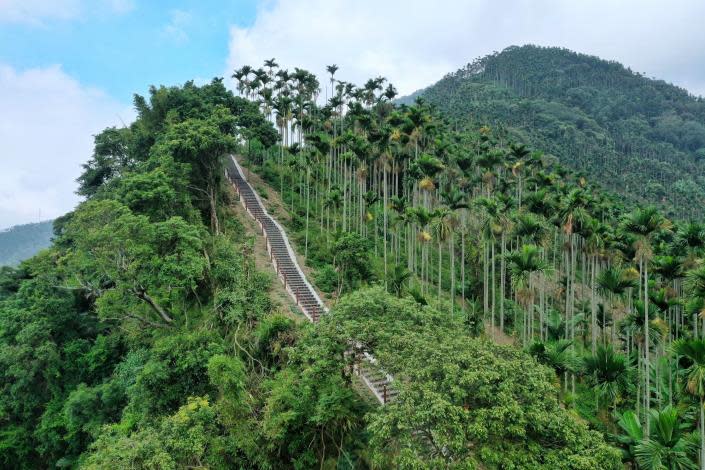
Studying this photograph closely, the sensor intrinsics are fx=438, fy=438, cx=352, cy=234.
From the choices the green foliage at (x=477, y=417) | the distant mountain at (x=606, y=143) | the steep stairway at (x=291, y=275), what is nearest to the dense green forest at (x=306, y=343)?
the green foliage at (x=477, y=417)

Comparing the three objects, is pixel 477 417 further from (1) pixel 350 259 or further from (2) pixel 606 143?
(2) pixel 606 143

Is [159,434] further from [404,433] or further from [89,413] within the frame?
[89,413]

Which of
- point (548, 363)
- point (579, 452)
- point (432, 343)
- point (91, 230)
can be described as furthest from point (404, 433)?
point (91, 230)

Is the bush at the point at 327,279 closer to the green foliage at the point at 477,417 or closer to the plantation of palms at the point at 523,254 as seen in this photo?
the plantation of palms at the point at 523,254

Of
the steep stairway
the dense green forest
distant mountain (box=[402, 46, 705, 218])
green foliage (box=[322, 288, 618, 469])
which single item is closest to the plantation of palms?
the dense green forest

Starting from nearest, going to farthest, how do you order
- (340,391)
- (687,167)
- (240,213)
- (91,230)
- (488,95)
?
(340,391) < (91,230) < (240,213) < (687,167) < (488,95)

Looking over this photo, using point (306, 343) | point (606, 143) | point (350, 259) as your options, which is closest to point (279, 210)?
point (350, 259)
